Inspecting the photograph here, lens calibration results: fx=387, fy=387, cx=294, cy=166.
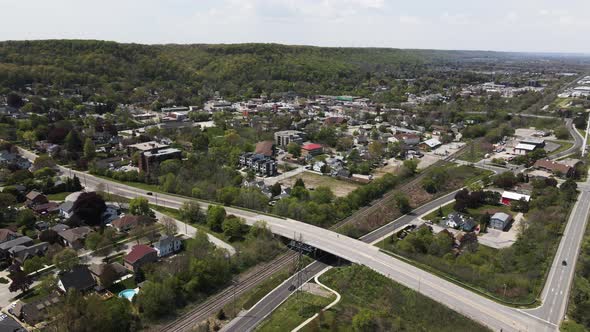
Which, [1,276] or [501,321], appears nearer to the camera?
[501,321]

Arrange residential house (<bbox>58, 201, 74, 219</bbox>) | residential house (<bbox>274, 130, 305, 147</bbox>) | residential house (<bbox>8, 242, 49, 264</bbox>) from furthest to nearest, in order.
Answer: residential house (<bbox>274, 130, 305, 147</bbox>) < residential house (<bbox>58, 201, 74, 219</bbox>) < residential house (<bbox>8, 242, 49, 264</bbox>)

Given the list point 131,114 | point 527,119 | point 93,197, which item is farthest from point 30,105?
point 527,119

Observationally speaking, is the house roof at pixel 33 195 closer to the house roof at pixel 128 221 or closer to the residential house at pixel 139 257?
the house roof at pixel 128 221

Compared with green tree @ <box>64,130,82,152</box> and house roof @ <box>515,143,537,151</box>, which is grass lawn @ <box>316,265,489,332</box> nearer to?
green tree @ <box>64,130,82,152</box>

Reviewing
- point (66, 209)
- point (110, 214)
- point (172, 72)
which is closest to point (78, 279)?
point (110, 214)

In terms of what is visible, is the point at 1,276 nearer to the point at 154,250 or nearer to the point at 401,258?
the point at 154,250

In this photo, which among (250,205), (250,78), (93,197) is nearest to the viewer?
(93,197)

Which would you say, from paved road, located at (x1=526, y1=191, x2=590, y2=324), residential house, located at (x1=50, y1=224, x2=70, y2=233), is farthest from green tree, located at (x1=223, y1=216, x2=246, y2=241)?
paved road, located at (x1=526, y1=191, x2=590, y2=324)

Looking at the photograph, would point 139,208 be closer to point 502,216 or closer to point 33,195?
point 33,195
